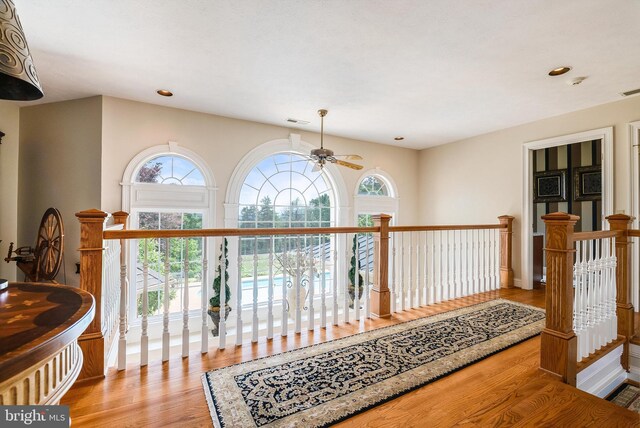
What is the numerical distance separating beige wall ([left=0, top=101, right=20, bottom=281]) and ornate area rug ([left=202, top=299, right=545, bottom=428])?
360cm

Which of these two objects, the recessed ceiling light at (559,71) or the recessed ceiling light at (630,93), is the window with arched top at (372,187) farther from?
the recessed ceiling light at (630,93)

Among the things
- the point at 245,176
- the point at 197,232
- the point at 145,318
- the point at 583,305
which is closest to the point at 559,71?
the point at 583,305

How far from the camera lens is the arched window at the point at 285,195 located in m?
4.85

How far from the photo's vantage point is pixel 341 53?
107 inches

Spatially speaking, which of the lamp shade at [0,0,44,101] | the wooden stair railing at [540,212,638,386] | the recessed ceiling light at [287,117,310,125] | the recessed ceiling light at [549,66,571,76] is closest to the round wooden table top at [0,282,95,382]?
the lamp shade at [0,0,44,101]

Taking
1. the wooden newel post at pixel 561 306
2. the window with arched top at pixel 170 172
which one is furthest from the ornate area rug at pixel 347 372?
the window with arched top at pixel 170 172

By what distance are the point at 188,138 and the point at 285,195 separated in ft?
5.68

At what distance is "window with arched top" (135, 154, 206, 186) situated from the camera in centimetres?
409

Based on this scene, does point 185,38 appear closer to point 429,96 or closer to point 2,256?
point 429,96

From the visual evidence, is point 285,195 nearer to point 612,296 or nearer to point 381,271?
point 381,271

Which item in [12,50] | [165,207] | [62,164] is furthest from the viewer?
[165,207]

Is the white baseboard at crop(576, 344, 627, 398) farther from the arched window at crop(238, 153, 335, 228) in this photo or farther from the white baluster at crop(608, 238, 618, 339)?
the arched window at crop(238, 153, 335, 228)

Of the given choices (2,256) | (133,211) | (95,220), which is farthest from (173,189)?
(95,220)

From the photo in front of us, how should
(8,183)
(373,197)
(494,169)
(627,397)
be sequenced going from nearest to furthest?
(627,397) → (8,183) → (494,169) → (373,197)
